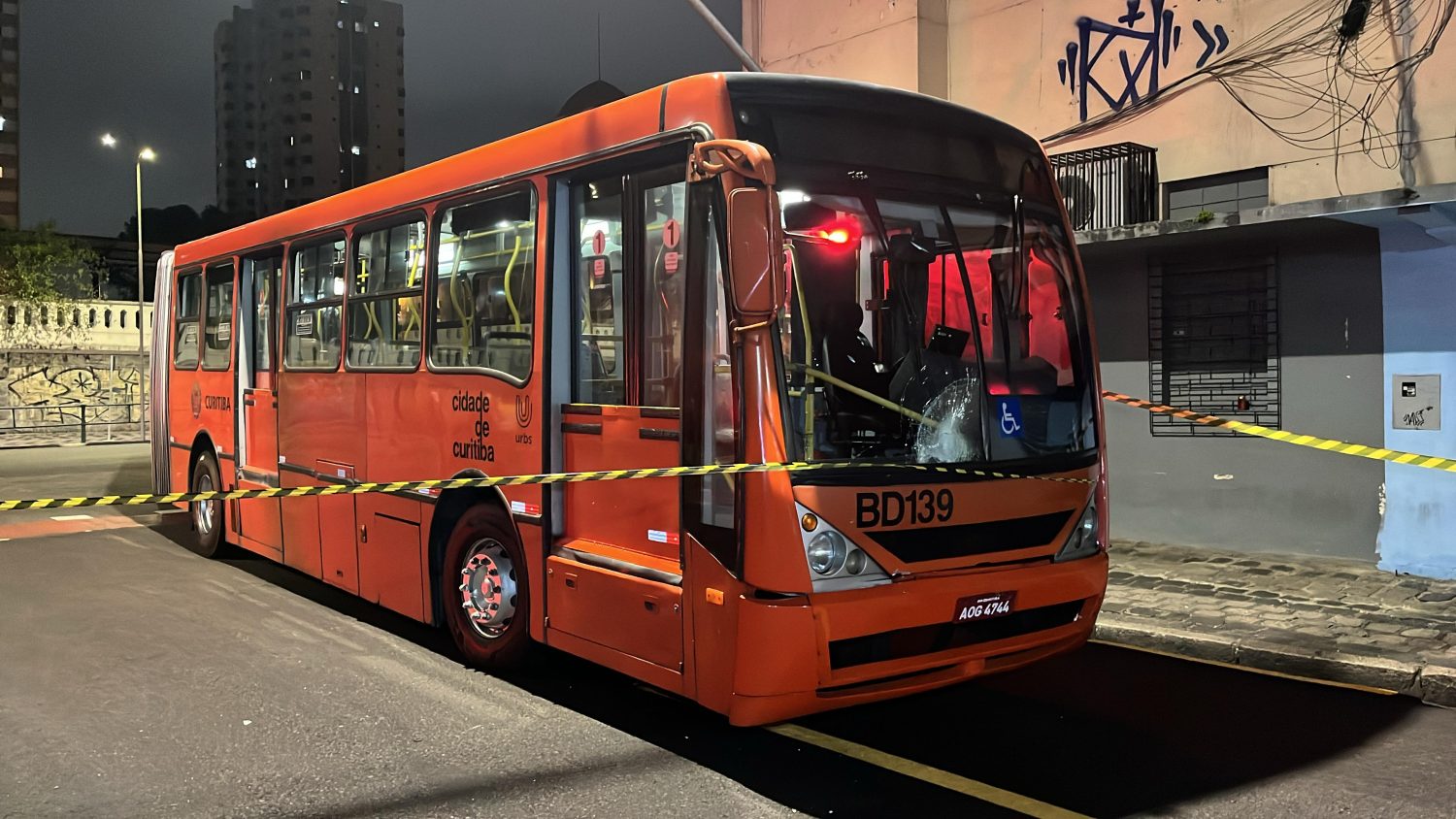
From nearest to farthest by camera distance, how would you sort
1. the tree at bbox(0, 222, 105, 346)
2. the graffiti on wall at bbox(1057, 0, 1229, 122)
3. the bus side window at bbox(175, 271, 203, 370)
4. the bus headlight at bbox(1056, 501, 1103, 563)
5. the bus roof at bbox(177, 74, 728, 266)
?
the bus roof at bbox(177, 74, 728, 266)
the bus headlight at bbox(1056, 501, 1103, 563)
the bus side window at bbox(175, 271, 203, 370)
the graffiti on wall at bbox(1057, 0, 1229, 122)
the tree at bbox(0, 222, 105, 346)

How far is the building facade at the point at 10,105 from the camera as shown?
9625cm

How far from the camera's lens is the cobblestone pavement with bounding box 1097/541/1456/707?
6531 mm

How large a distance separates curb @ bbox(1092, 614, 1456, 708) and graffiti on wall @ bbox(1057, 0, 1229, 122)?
649 cm

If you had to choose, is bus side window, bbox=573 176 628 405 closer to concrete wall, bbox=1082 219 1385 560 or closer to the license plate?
the license plate

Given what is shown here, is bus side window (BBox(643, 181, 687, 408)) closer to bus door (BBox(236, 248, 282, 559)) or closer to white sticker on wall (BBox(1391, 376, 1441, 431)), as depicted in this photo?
bus door (BBox(236, 248, 282, 559))

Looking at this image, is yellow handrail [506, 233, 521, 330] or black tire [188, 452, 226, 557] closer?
→ yellow handrail [506, 233, 521, 330]

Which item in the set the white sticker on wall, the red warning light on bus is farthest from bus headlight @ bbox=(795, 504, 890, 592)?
the white sticker on wall

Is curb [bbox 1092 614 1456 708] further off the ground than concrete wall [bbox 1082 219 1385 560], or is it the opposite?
concrete wall [bbox 1082 219 1385 560]

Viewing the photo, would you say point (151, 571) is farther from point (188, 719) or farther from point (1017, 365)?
point (1017, 365)

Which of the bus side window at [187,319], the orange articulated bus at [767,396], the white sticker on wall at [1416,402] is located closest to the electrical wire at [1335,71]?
the white sticker on wall at [1416,402]

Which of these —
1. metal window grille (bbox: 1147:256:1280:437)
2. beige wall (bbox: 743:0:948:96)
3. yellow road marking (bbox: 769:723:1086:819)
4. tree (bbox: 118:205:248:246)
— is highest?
tree (bbox: 118:205:248:246)

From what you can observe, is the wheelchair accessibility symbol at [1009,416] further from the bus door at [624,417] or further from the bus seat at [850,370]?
the bus door at [624,417]

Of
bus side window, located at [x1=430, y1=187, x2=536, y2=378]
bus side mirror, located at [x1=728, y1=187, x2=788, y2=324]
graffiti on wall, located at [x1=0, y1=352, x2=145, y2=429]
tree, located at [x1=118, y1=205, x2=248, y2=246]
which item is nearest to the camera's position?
bus side mirror, located at [x1=728, y1=187, x2=788, y2=324]

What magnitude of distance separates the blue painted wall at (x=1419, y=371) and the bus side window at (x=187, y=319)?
411 inches
